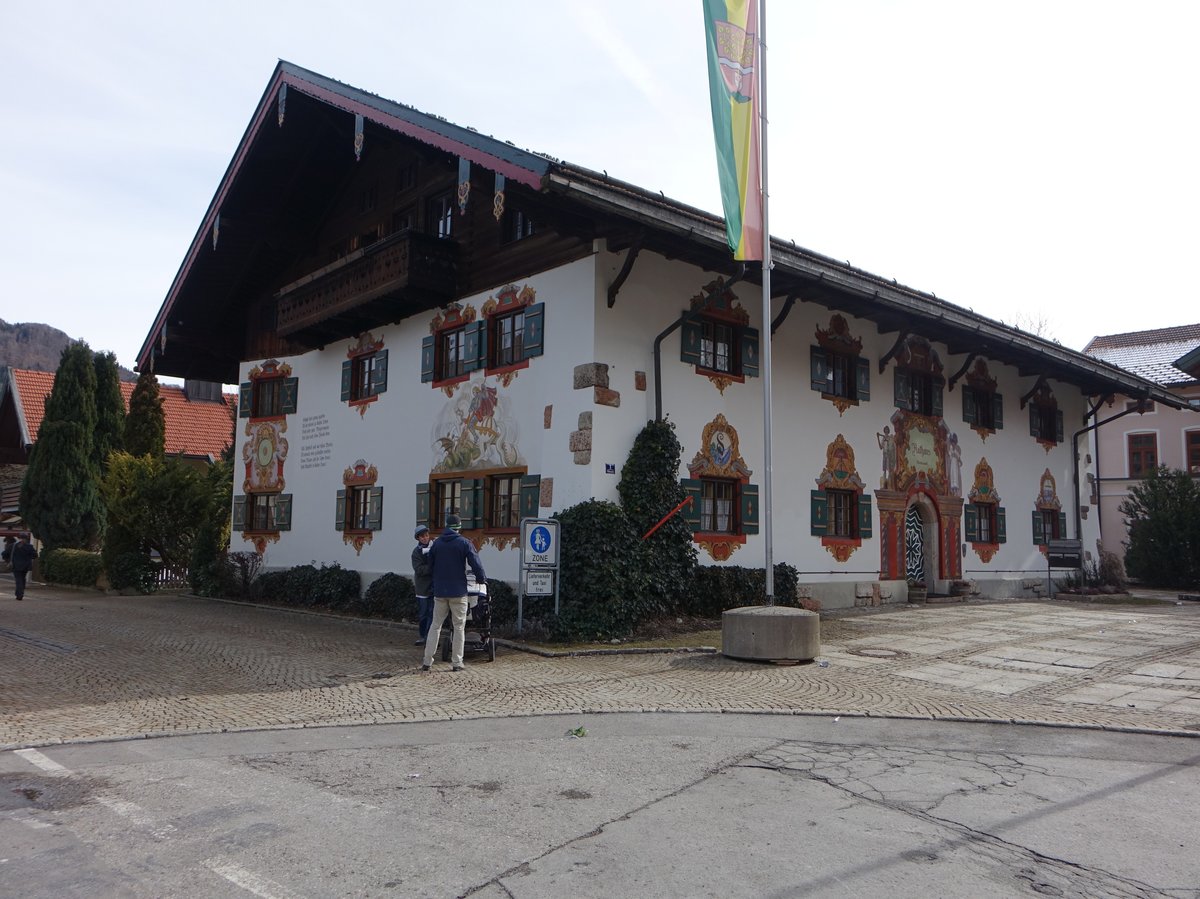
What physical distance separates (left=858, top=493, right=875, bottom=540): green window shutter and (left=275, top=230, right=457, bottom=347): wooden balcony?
8599 mm

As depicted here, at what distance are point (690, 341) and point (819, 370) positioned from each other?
349 cm

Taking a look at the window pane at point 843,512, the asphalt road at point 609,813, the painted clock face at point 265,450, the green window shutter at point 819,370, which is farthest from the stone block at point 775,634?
the painted clock face at point 265,450

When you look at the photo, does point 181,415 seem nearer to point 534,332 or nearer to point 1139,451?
point 534,332

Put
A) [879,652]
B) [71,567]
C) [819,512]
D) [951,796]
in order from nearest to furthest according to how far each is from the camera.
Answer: [951,796] < [879,652] < [819,512] < [71,567]

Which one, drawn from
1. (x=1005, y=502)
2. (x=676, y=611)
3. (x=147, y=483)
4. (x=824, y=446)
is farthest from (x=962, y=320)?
(x=147, y=483)

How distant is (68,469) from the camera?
30.5m

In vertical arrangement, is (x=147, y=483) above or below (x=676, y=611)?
above

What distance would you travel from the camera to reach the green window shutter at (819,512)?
1788cm

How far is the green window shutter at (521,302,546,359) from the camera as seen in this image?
15766 mm

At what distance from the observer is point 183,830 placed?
5141mm

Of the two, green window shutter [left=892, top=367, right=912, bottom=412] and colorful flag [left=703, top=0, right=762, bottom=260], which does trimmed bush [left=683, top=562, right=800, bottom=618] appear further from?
green window shutter [left=892, top=367, right=912, bottom=412]

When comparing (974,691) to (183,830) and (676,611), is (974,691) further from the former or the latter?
(183,830)

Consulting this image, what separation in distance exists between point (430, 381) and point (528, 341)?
293 cm

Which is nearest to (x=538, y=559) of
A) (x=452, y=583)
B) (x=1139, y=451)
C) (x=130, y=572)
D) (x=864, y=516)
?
(x=452, y=583)
